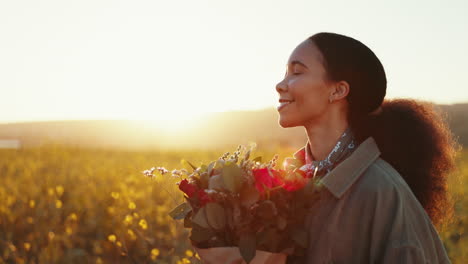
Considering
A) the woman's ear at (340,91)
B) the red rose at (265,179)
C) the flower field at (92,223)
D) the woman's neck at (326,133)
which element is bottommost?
the flower field at (92,223)

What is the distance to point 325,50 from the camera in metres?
2.46

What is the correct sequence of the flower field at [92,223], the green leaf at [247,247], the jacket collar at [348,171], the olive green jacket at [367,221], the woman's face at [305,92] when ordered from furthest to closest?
the flower field at [92,223]
the woman's face at [305,92]
the jacket collar at [348,171]
the olive green jacket at [367,221]
the green leaf at [247,247]

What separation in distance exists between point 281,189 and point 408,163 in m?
0.81

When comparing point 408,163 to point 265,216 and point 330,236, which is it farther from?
point 265,216

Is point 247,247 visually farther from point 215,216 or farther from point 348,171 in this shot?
point 348,171

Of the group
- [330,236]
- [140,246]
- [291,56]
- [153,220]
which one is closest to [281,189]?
[330,236]

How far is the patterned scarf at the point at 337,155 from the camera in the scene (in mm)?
2426

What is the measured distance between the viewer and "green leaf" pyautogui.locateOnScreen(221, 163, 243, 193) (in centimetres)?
205

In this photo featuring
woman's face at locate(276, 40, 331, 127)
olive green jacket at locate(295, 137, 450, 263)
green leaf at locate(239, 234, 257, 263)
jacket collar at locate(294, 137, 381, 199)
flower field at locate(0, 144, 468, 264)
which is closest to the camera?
green leaf at locate(239, 234, 257, 263)

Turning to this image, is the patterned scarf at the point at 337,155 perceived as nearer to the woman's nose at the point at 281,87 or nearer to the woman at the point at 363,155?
the woman at the point at 363,155

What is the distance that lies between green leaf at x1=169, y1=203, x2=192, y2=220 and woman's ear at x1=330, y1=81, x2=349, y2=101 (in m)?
0.86

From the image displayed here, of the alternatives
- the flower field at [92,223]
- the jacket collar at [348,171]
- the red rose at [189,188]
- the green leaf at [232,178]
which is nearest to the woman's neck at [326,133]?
the jacket collar at [348,171]

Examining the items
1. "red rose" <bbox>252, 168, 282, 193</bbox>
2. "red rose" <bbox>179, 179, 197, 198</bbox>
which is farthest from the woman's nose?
"red rose" <bbox>179, 179, 197, 198</bbox>

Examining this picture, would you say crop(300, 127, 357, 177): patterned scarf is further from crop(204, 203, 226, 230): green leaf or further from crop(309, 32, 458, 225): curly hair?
crop(204, 203, 226, 230): green leaf
